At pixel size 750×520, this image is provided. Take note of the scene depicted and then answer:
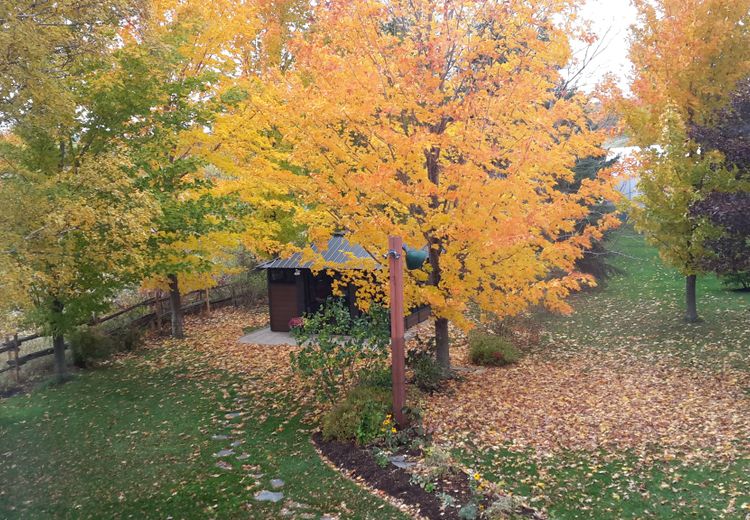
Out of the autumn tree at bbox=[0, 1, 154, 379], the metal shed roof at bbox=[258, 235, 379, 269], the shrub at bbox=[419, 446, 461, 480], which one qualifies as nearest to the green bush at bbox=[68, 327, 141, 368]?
the autumn tree at bbox=[0, 1, 154, 379]

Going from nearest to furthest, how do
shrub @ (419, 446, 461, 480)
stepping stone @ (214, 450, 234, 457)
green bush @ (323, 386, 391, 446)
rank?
shrub @ (419, 446, 461, 480)
green bush @ (323, 386, 391, 446)
stepping stone @ (214, 450, 234, 457)

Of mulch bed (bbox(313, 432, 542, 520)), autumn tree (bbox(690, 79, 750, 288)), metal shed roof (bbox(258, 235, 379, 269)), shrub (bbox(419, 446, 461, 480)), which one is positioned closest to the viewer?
mulch bed (bbox(313, 432, 542, 520))

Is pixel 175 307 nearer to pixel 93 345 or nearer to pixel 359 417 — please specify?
pixel 93 345

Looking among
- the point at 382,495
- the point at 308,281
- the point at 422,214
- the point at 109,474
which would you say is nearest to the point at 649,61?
the point at 422,214

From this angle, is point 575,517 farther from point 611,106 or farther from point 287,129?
point 611,106

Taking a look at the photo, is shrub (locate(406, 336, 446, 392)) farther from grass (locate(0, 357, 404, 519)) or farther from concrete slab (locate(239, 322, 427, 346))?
concrete slab (locate(239, 322, 427, 346))

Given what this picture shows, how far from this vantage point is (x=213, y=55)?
1388cm

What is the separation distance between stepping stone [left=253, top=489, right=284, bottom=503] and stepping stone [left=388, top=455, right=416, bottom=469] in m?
1.35

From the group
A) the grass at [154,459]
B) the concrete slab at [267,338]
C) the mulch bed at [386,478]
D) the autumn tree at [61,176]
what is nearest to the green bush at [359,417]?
the mulch bed at [386,478]

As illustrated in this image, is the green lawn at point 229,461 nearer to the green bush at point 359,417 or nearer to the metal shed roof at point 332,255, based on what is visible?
the green bush at point 359,417

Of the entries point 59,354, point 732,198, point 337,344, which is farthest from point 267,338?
point 732,198

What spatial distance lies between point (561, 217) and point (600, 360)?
422cm

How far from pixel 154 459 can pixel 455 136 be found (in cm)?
614

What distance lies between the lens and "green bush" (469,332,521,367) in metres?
10.9
